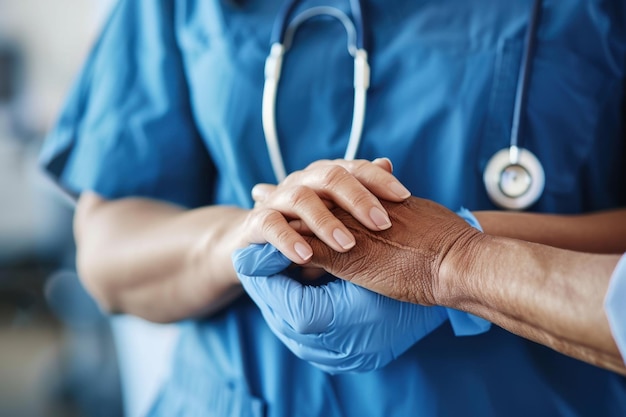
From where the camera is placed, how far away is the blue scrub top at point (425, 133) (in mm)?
664

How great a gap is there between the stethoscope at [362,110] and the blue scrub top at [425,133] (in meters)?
0.01

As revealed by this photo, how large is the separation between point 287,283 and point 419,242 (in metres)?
0.12

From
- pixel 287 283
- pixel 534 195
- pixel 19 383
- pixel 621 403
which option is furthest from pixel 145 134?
pixel 19 383

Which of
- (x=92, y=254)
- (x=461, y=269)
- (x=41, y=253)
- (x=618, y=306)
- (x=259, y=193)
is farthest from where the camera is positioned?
(x=41, y=253)

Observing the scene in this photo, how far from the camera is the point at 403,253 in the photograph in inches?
22.2

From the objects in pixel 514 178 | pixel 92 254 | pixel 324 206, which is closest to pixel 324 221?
pixel 324 206

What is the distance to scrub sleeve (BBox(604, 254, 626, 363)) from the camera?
1.34 feet

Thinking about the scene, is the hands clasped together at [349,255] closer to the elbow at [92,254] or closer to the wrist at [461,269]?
the wrist at [461,269]

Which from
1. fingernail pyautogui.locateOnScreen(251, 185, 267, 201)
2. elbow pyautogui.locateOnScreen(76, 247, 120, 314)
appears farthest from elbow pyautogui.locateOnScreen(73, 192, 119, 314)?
fingernail pyautogui.locateOnScreen(251, 185, 267, 201)

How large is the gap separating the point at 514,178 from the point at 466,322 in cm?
17

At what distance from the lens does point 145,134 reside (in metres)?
0.79

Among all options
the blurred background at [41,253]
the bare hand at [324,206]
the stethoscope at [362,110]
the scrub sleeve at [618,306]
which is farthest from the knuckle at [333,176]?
the blurred background at [41,253]

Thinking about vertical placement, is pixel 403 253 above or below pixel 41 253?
above

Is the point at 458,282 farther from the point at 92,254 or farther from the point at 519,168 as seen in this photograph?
the point at 92,254
